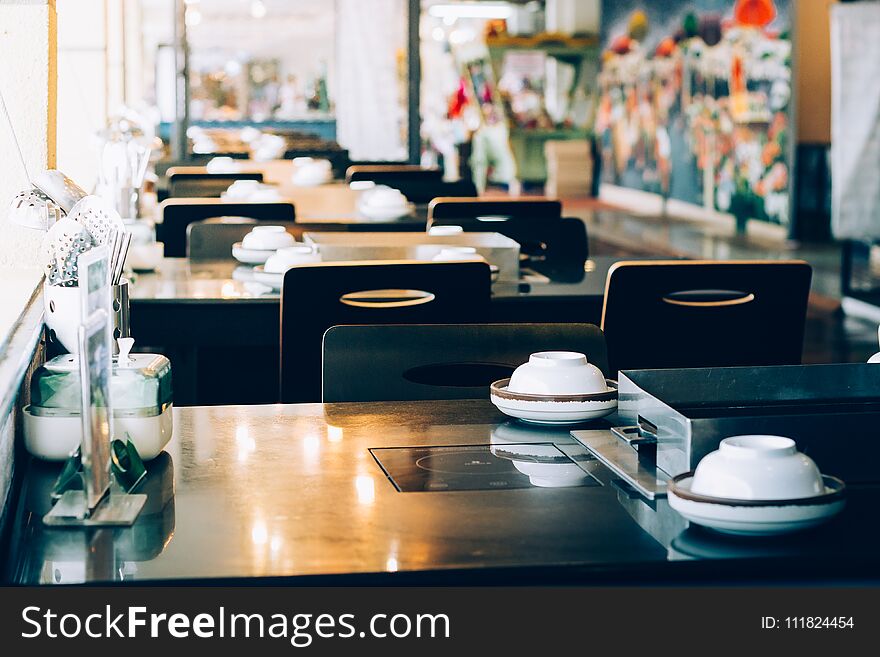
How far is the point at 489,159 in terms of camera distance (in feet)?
62.7

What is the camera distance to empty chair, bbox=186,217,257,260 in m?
3.78

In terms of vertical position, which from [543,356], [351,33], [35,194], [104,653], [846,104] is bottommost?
[104,653]

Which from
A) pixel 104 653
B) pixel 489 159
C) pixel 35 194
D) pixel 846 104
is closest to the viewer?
pixel 104 653

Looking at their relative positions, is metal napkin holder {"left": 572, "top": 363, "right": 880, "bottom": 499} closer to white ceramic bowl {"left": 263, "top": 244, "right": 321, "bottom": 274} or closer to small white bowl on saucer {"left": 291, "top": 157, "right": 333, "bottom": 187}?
white ceramic bowl {"left": 263, "top": 244, "right": 321, "bottom": 274}

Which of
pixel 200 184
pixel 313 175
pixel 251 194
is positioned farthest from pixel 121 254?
pixel 313 175

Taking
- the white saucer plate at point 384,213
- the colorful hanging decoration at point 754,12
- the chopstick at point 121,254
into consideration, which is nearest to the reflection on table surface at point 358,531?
the chopstick at point 121,254

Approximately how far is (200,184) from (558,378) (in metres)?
4.81

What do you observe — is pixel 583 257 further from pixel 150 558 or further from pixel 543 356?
pixel 150 558

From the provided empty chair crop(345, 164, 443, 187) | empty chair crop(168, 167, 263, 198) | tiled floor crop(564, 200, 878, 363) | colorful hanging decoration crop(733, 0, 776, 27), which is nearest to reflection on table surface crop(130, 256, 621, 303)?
empty chair crop(168, 167, 263, 198)

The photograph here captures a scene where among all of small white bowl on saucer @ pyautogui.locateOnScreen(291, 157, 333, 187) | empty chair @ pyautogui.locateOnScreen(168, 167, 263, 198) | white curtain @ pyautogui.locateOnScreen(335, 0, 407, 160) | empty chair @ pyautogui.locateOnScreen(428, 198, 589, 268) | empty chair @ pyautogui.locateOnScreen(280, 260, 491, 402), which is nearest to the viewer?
empty chair @ pyautogui.locateOnScreen(280, 260, 491, 402)

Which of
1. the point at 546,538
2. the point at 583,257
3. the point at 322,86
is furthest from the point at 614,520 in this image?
the point at 322,86

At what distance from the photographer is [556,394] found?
5.19 feet

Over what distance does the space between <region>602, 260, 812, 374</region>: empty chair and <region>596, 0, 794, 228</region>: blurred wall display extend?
870cm

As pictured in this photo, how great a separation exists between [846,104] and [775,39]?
4.66 meters
